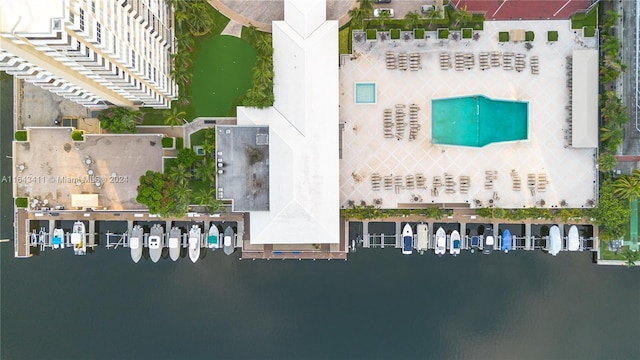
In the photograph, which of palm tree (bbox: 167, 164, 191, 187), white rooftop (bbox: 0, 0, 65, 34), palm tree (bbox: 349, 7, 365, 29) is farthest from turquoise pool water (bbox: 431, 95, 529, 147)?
white rooftop (bbox: 0, 0, 65, 34)

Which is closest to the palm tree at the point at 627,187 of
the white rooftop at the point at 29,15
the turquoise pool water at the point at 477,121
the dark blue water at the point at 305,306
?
the dark blue water at the point at 305,306

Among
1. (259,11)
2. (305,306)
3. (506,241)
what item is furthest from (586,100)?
(305,306)

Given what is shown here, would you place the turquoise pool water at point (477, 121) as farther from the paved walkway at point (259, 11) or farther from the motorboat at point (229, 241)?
the motorboat at point (229, 241)

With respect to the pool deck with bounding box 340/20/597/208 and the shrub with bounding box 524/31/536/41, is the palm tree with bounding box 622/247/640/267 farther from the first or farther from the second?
the shrub with bounding box 524/31/536/41

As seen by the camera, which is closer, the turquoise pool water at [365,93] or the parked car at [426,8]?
the parked car at [426,8]

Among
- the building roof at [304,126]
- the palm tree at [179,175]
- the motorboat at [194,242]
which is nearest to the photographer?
the building roof at [304,126]

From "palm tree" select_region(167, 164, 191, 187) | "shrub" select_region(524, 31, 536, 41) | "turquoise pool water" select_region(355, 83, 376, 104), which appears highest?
"shrub" select_region(524, 31, 536, 41)

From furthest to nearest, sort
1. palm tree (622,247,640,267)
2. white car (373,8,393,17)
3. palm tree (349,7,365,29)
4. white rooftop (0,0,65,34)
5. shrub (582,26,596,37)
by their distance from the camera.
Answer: shrub (582,26,596,37) → white car (373,8,393,17) → palm tree (349,7,365,29) → palm tree (622,247,640,267) → white rooftop (0,0,65,34)
